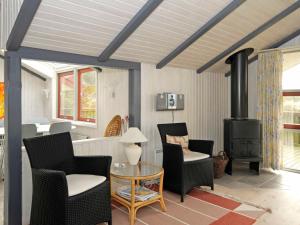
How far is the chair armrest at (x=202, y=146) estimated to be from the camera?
3.53 m

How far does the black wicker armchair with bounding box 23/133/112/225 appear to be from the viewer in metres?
2.02

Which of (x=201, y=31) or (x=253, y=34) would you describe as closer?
(x=201, y=31)

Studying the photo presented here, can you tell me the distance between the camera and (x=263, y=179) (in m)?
3.95

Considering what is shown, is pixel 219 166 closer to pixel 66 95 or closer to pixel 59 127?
pixel 59 127

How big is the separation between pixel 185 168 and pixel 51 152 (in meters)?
1.59

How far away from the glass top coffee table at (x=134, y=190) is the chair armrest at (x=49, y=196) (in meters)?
0.74

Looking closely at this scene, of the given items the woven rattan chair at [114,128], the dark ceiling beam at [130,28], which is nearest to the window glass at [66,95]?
the woven rattan chair at [114,128]

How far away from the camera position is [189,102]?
4398mm

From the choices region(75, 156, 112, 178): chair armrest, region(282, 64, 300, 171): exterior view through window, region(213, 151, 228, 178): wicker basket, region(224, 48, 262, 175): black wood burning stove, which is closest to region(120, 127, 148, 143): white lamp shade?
region(75, 156, 112, 178): chair armrest

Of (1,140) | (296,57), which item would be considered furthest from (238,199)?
(1,140)

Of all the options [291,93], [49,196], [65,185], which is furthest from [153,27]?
[291,93]

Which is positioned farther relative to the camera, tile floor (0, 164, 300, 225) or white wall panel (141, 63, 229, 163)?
white wall panel (141, 63, 229, 163)

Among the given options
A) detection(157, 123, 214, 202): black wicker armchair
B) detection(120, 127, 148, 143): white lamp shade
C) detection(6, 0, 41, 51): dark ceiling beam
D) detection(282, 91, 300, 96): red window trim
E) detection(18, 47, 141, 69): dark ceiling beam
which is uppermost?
detection(6, 0, 41, 51): dark ceiling beam

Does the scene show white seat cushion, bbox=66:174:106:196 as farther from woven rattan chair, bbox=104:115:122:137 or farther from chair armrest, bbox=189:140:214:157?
chair armrest, bbox=189:140:214:157
